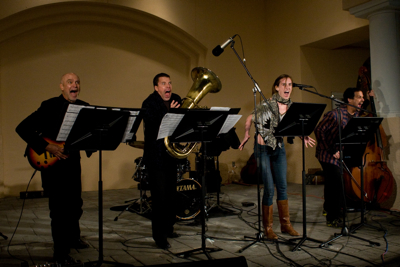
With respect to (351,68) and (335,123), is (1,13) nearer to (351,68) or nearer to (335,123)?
(335,123)

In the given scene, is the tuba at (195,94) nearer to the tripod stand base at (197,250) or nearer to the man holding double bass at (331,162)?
the tripod stand base at (197,250)

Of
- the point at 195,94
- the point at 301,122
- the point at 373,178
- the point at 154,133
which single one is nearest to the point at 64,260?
the point at 154,133

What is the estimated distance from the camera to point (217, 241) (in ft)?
12.8

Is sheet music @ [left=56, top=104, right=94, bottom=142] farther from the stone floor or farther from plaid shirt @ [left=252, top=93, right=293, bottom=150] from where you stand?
plaid shirt @ [left=252, top=93, right=293, bottom=150]

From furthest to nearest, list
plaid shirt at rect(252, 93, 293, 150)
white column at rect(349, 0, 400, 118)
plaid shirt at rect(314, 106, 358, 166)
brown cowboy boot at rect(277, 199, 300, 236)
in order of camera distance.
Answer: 1. white column at rect(349, 0, 400, 118)
2. plaid shirt at rect(314, 106, 358, 166)
3. brown cowboy boot at rect(277, 199, 300, 236)
4. plaid shirt at rect(252, 93, 293, 150)

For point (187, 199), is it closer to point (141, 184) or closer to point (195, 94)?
point (141, 184)

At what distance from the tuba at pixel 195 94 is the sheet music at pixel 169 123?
0.50 meters

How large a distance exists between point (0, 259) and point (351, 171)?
438 cm

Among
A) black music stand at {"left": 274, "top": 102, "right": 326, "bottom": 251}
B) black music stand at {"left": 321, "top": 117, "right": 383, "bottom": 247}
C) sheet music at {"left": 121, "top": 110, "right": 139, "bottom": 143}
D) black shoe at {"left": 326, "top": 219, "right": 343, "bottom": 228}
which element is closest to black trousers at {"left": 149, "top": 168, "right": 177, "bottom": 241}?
sheet music at {"left": 121, "top": 110, "right": 139, "bottom": 143}

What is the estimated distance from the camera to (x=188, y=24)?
28.2ft

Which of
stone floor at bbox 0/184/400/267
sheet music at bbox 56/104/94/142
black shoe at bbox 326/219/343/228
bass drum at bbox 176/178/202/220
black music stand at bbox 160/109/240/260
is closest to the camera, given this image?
sheet music at bbox 56/104/94/142

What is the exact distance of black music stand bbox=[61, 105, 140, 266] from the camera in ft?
8.99

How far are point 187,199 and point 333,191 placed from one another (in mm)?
1881

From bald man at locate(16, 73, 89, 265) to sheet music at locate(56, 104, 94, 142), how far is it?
30 cm
